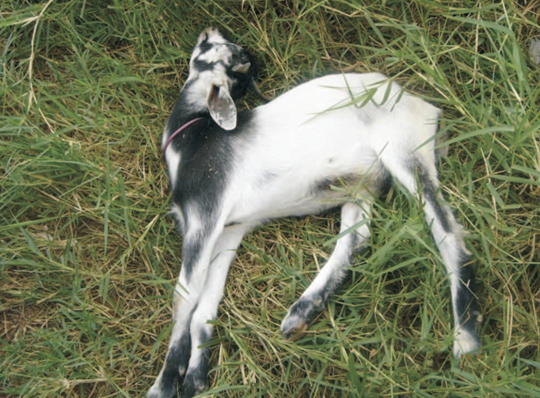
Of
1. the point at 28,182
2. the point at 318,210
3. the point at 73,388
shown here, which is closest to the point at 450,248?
the point at 318,210

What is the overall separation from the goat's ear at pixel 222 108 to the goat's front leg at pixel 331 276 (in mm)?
713

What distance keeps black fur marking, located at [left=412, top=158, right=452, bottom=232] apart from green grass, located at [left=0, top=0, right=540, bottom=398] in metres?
0.08

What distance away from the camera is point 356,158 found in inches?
106

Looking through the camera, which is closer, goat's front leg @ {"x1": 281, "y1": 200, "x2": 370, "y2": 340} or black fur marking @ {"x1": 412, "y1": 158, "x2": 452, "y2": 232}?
black fur marking @ {"x1": 412, "y1": 158, "x2": 452, "y2": 232}

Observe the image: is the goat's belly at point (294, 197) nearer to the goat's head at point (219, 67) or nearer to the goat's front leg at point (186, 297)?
the goat's front leg at point (186, 297)

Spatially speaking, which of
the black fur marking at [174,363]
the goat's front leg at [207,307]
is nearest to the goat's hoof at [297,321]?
the goat's front leg at [207,307]

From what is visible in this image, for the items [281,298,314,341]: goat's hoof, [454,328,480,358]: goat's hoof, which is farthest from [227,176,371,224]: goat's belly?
[454,328,480,358]: goat's hoof

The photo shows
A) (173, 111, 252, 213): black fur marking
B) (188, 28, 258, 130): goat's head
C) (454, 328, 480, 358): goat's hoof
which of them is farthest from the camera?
(188, 28, 258, 130): goat's head

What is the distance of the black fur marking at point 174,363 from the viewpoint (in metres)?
2.77

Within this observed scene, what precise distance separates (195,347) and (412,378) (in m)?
1.03

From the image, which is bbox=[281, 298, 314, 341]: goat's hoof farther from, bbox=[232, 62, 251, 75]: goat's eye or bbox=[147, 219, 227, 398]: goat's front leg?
bbox=[232, 62, 251, 75]: goat's eye

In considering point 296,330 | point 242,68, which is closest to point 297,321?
point 296,330

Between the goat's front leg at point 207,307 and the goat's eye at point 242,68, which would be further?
the goat's eye at point 242,68

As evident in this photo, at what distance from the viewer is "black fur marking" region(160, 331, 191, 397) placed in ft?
9.09
